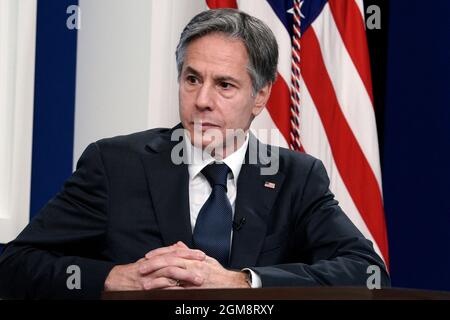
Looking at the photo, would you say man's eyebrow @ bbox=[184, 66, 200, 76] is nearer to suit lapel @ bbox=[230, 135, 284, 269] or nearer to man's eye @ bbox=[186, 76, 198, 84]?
man's eye @ bbox=[186, 76, 198, 84]

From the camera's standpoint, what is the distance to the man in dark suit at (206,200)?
1847mm

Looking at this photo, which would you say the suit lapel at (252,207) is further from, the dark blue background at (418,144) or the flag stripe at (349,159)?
the dark blue background at (418,144)

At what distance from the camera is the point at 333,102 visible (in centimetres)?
278

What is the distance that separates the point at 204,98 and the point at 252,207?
0.29 metres

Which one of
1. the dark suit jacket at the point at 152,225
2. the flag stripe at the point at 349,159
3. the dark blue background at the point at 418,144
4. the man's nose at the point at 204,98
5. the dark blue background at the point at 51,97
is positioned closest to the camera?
the dark suit jacket at the point at 152,225

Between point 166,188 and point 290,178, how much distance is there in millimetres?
329

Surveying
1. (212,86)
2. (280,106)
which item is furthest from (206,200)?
(280,106)

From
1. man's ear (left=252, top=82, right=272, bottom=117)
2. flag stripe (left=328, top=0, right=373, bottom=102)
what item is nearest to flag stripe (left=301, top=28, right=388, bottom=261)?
flag stripe (left=328, top=0, right=373, bottom=102)

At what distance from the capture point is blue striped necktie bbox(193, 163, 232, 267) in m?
1.88

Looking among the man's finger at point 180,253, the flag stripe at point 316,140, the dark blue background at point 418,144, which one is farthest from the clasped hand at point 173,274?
the dark blue background at point 418,144

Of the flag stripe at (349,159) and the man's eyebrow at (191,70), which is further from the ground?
the man's eyebrow at (191,70)

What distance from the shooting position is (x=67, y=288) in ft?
5.74

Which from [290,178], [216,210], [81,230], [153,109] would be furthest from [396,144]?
[81,230]

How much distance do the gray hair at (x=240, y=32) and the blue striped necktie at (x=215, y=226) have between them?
1.09 feet
